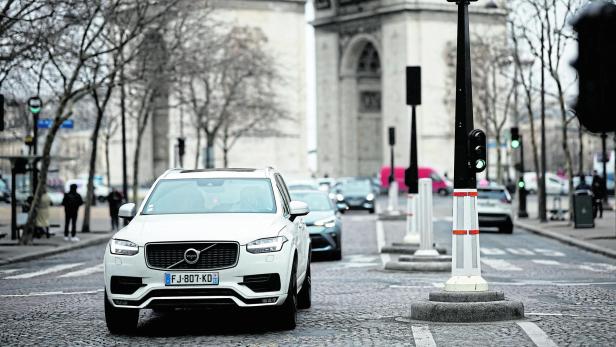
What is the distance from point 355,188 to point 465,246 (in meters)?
50.4

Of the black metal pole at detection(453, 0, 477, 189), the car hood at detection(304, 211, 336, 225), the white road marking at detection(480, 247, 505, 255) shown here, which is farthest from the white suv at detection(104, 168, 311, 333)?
the white road marking at detection(480, 247, 505, 255)

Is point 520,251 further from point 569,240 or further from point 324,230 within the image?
point 324,230

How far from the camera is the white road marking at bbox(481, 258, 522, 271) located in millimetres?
25266

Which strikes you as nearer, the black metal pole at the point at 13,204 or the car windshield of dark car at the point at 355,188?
the black metal pole at the point at 13,204

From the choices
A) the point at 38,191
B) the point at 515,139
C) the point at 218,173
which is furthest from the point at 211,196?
the point at 515,139

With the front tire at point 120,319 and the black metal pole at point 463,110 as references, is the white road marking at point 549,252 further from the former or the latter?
the front tire at point 120,319

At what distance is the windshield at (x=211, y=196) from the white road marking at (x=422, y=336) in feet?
6.41

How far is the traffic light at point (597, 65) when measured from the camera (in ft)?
20.5

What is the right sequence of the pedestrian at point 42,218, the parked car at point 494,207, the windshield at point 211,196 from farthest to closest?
1. the parked car at point 494,207
2. the pedestrian at point 42,218
3. the windshield at point 211,196

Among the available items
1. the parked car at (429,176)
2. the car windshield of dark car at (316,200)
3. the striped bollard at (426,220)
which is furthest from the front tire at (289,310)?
the parked car at (429,176)

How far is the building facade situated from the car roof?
62896 millimetres

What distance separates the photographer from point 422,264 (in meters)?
23.6

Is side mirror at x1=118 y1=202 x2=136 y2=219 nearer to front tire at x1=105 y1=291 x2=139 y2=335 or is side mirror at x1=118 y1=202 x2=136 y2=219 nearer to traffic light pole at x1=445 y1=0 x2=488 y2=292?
front tire at x1=105 y1=291 x2=139 y2=335

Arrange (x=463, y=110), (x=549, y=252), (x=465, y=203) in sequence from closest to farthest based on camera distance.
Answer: (x=465, y=203)
(x=463, y=110)
(x=549, y=252)
